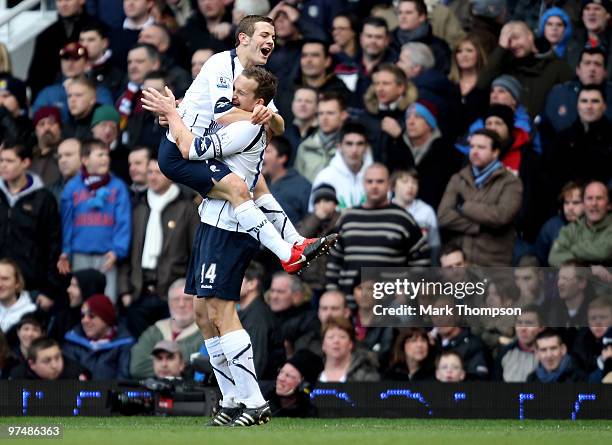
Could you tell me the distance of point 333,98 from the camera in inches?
678

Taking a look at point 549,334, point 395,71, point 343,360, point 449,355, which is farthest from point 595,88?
point 343,360

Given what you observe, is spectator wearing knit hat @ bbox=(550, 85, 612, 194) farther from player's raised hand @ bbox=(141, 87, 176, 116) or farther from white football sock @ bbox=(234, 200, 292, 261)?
player's raised hand @ bbox=(141, 87, 176, 116)

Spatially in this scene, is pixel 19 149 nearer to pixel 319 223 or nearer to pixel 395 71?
pixel 319 223

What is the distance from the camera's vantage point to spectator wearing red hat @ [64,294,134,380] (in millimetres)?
16141

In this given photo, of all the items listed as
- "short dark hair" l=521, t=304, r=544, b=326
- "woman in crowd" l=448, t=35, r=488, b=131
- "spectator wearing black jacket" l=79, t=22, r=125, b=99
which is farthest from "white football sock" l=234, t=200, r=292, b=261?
"spectator wearing black jacket" l=79, t=22, r=125, b=99

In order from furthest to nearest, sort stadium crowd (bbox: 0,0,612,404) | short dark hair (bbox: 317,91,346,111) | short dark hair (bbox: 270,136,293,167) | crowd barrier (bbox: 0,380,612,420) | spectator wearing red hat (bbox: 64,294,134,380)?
1. short dark hair (bbox: 317,91,346,111)
2. short dark hair (bbox: 270,136,293,167)
3. spectator wearing red hat (bbox: 64,294,134,380)
4. stadium crowd (bbox: 0,0,612,404)
5. crowd barrier (bbox: 0,380,612,420)

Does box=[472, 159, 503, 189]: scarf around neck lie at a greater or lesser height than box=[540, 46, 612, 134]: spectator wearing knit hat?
lesser

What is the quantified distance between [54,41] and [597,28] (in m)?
6.50

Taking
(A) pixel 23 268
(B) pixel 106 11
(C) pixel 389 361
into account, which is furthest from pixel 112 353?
(B) pixel 106 11

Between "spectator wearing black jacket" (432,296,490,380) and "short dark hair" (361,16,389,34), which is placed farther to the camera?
"short dark hair" (361,16,389,34)

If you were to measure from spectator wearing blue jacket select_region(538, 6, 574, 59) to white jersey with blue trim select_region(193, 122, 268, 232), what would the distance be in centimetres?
601

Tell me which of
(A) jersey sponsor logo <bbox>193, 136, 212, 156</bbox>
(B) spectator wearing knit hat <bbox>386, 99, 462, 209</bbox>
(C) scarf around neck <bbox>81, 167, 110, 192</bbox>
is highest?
(B) spectator wearing knit hat <bbox>386, 99, 462, 209</bbox>

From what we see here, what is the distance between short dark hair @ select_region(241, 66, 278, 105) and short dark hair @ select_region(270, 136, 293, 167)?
4.74m

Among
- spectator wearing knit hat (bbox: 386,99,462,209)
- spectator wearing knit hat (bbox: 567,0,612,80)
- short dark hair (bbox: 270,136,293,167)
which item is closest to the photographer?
spectator wearing knit hat (bbox: 386,99,462,209)
